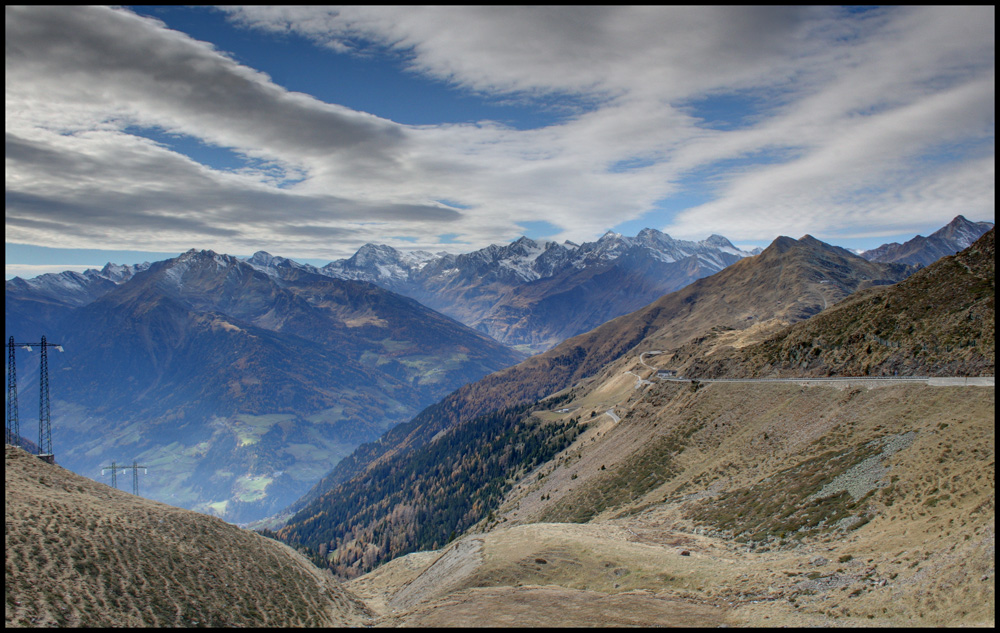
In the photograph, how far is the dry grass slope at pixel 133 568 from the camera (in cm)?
3450

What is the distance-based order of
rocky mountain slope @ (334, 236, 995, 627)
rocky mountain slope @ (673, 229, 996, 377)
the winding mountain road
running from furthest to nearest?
1. rocky mountain slope @ (673, 229, 996, 377)
2. the winding mountain road
3. rocky mountain slope @ (334, 236, 995, 627)

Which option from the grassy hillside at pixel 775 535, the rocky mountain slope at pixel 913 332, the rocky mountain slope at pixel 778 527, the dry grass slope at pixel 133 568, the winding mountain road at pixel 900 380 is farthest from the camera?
the rocky mountain slope at pixel 913 332

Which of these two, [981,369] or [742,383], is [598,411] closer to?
[742,383]

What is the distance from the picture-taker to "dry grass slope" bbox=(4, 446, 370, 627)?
3450 cm

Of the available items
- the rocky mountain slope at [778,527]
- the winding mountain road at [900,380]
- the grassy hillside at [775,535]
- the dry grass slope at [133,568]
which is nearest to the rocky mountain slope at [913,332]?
the rocky mountain slope at [778,527]

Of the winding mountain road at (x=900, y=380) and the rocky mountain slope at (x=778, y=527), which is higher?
the winding mountain road at (x=900, y=380)

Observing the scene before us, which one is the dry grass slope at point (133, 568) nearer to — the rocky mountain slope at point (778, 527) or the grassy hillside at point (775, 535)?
the rocky mountain slope at point (778, 527)

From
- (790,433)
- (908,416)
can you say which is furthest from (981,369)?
(790,433)

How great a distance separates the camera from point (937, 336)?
231 ft

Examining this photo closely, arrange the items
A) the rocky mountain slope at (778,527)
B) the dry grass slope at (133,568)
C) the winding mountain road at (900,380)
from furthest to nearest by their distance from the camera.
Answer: the winding mountain road at (900,380) < the dry grass slope at (133,568) < the rocky mountain slope at (778,527)

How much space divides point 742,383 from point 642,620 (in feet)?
249

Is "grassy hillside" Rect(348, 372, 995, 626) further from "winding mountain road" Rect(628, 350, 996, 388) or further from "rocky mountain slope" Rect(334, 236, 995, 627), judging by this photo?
"winding mountain road" Rect(628, 350, 996, 388)

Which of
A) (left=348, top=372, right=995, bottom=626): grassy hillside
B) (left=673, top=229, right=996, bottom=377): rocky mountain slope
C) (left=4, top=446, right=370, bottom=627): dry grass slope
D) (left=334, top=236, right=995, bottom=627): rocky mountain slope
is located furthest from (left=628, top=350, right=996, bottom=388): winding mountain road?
(left=4, top=446, right=370, bottom=627): dry grass slope

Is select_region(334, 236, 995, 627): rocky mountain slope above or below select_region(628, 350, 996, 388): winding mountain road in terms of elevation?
below
